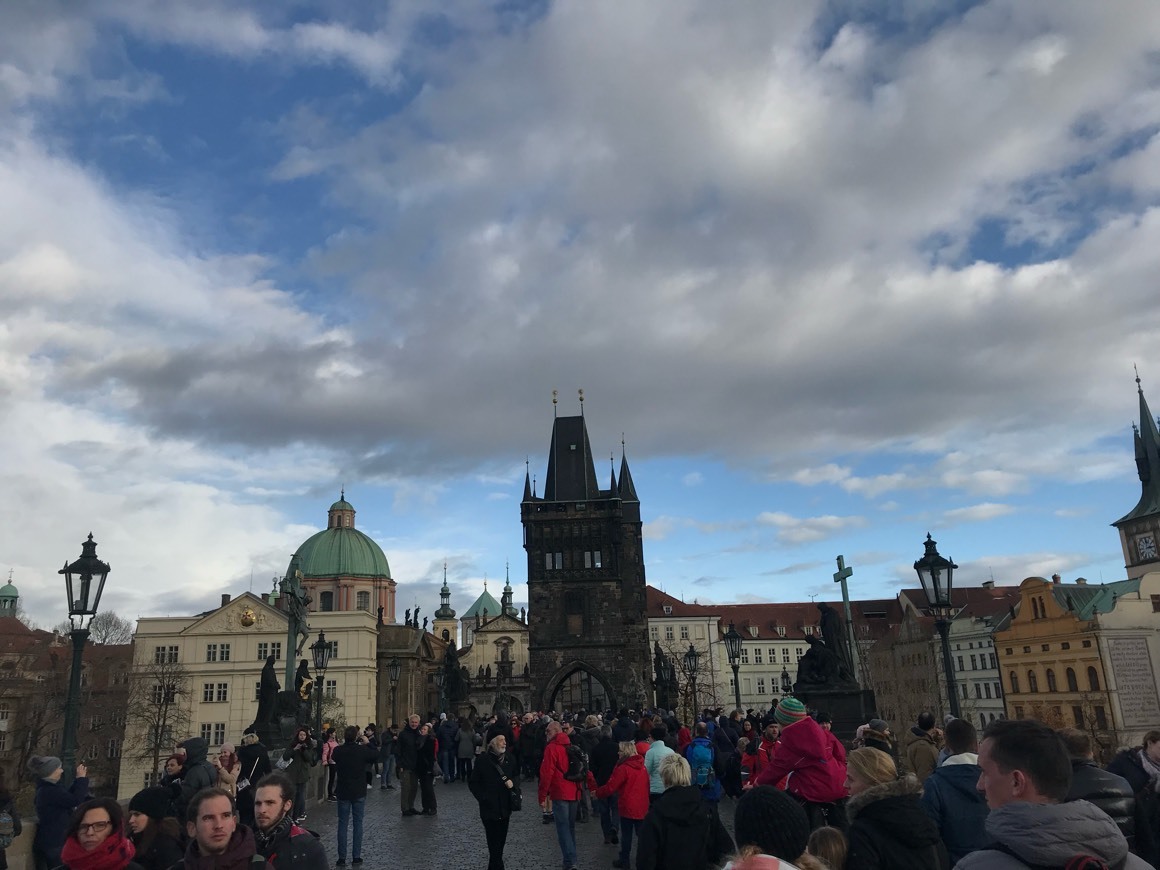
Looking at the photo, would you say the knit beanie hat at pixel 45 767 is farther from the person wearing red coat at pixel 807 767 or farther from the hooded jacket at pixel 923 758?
the hooded jacket at pixel 923 758

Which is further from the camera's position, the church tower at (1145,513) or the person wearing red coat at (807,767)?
the church tower at (1145,513)

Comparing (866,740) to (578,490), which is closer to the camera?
(866,740)

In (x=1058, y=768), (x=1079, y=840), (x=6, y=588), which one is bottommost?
(x=1079, y=840)

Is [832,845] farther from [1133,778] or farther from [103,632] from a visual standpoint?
[103,632]

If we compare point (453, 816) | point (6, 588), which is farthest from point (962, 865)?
point (6, 588)

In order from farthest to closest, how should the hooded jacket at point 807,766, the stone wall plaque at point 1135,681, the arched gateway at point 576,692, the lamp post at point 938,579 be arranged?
the arched gateway at point 576,692 → the stone wall plaque at point 1135,681 → the lamp post at point 938,579 → the hooded jacket at point 807,766

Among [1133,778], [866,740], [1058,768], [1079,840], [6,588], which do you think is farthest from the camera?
[6,588]

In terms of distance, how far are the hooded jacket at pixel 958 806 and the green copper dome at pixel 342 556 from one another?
92.6 meters

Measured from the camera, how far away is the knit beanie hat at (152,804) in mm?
6117

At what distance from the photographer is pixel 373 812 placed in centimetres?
1759

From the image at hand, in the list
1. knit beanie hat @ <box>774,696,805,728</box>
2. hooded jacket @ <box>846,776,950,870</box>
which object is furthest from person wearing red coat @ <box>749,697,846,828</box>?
hooded jacket @ <box>846,776,950,870</box>

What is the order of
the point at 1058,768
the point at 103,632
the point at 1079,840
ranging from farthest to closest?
the point at 103,632 → the point at 1058,768 → the point at 1079,840

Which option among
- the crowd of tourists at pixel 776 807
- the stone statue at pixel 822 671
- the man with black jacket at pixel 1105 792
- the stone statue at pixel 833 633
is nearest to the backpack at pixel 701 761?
the crowd of tourists at pixel 776 807

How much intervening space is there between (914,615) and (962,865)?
80.3 m
